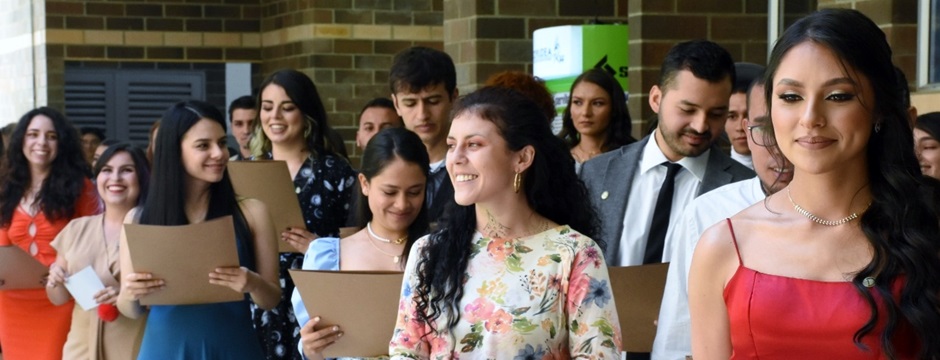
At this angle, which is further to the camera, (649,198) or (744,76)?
(744,76)

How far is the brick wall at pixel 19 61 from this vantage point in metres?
14.1

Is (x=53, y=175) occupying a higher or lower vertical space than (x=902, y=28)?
lower

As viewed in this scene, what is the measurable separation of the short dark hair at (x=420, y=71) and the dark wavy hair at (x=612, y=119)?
973 millimetres

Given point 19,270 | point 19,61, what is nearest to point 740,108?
point 19,270

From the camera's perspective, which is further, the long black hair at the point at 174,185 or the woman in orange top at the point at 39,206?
the woman in orange top at the point at 39,206

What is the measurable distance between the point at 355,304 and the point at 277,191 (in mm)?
1529

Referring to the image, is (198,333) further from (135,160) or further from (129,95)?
(129,95)

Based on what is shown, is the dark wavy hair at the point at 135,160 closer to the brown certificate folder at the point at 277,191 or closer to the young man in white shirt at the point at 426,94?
the brown certificate folder at the point at 277,191

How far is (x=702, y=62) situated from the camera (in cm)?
373

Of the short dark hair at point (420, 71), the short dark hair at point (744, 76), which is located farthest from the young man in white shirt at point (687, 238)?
the short dark hair at point (420, 71)

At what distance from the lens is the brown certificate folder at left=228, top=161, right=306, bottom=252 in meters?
5.11

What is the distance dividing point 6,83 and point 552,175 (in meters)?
12.9

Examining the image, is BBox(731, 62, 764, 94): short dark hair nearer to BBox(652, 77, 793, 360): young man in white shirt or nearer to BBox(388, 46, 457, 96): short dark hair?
BBox(652, 77, 793, 360): young man in white shirt

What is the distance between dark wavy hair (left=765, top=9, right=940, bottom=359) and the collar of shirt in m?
1.59
